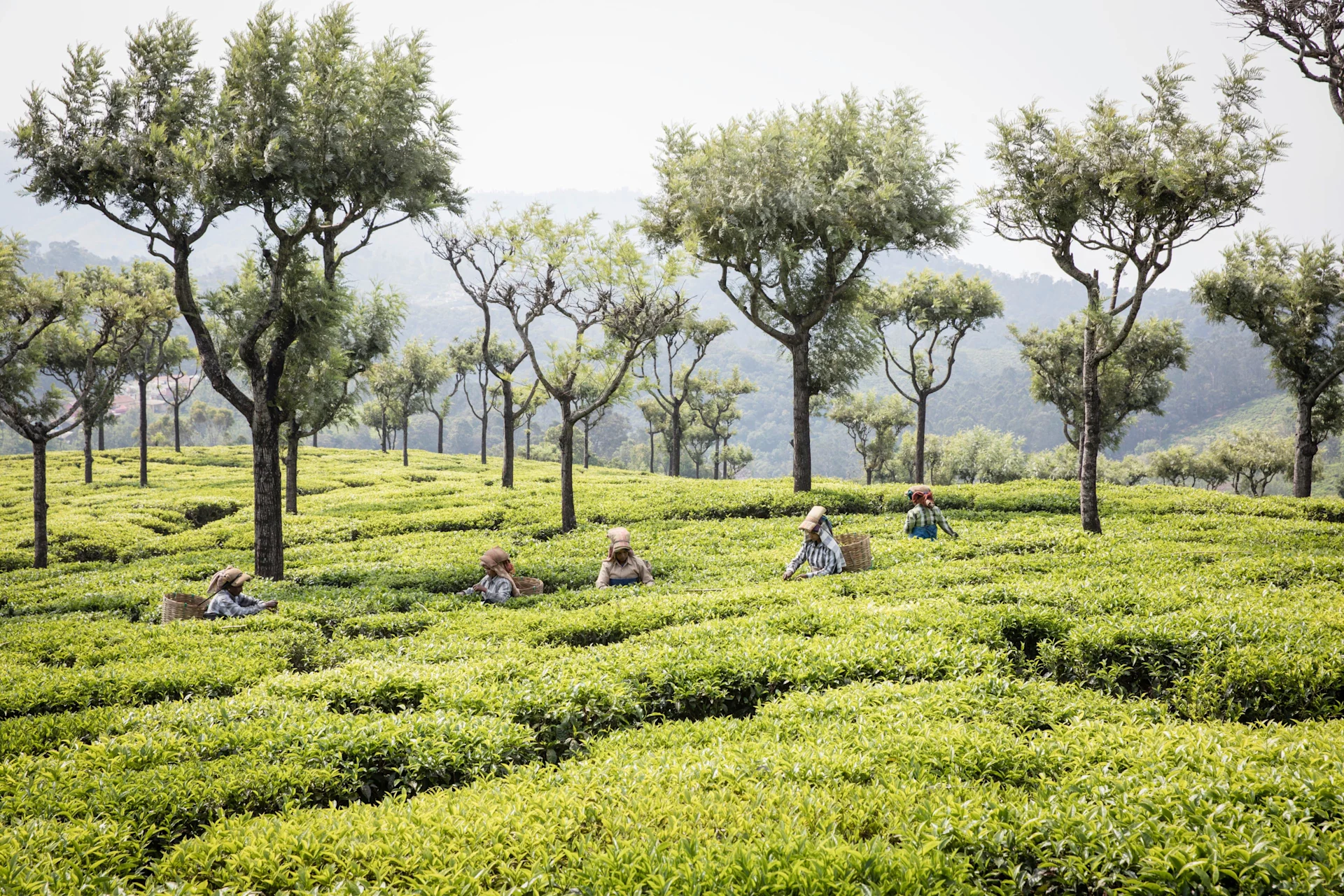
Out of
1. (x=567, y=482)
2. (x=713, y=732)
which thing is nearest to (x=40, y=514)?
(x=567, y=482)

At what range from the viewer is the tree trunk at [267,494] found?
1508 cm

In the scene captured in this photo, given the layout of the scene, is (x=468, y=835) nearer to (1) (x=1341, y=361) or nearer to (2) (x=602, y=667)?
(2) (x=602, y=667)

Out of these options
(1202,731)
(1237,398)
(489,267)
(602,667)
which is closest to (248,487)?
(489,267)

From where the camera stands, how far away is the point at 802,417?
24.1m

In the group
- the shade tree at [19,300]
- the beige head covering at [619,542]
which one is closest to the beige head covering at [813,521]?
the beige head covering at [619,542]

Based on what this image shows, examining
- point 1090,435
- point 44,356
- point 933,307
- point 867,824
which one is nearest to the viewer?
point 867,824

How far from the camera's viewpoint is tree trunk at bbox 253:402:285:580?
15.1 metres

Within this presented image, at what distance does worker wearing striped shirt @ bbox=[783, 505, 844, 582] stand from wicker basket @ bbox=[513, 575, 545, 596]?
4.46 m

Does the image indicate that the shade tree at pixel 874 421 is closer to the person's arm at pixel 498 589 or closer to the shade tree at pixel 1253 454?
the shade tree at pixel 1253 454

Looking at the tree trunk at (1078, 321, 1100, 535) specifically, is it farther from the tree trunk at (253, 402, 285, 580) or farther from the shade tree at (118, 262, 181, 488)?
the shade tree at (118, 262, 181, 488)

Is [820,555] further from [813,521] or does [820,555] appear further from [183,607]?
[183,607]

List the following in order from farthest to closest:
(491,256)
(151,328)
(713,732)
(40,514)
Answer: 1. (151,328)
2. (491,256)
3. (40,514)
4. (713,732)

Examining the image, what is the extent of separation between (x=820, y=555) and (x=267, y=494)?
37.5 feet

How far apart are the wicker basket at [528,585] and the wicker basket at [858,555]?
5.56 metres
